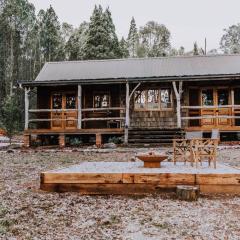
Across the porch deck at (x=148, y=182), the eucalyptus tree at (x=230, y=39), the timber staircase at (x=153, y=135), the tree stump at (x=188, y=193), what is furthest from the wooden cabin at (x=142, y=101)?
the eucalyptus tree at (x=230, y=39)

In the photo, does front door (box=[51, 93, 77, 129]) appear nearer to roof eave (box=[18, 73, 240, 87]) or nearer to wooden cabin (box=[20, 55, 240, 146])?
wooden cabin (box=[20, 55, 240, 146])

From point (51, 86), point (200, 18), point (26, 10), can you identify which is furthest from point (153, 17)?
point (51, 86)

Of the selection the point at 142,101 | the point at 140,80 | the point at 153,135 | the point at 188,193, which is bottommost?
the point at 188,193

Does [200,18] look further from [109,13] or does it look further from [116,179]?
[116,179]

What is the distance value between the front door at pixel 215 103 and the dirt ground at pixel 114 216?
1247 cm

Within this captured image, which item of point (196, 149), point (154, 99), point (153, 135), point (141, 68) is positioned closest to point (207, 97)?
point (154, 99)

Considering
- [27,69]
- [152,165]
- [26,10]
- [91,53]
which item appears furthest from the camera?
[27,69]

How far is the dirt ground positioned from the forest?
2174cm

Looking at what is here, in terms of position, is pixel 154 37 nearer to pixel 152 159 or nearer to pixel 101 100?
pixel 101 100

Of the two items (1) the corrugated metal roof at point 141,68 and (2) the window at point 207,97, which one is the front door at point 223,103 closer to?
(2) the window at point 207,97

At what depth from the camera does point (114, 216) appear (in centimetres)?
478

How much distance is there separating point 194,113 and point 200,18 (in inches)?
2169

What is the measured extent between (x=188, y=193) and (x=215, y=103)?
13150mm

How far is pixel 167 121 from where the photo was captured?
1803 cm
